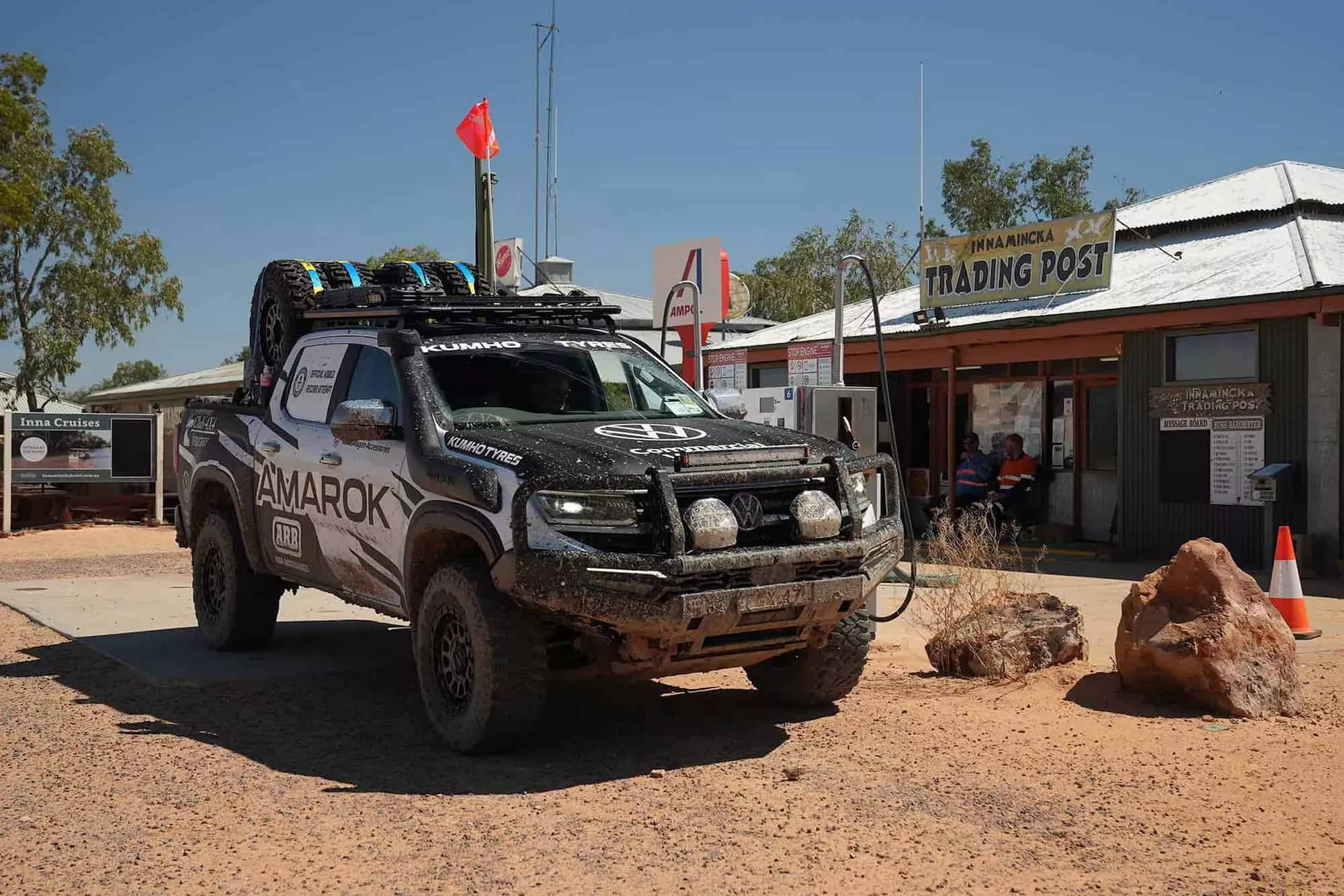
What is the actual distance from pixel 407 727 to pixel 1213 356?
1099 centimetres

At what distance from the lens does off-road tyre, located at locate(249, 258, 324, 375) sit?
8617mm

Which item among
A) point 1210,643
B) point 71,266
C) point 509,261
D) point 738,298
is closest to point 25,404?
point 71,266

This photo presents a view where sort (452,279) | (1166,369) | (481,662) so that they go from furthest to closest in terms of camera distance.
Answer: (1166,369), (452,279), (481,662)

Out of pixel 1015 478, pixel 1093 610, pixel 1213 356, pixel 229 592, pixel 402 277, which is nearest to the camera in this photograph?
pixel 229 592

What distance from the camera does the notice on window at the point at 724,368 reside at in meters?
17.2

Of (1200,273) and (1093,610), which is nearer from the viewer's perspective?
(1093,610)

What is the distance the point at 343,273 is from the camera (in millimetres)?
9070

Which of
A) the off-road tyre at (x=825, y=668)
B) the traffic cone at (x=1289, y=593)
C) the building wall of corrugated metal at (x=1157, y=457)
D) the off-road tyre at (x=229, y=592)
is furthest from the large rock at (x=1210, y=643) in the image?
the building wall of corrugated metal at (x=1157, y=457)

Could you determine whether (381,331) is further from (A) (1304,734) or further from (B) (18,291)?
(B) (18,291)

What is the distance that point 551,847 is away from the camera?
4742 mm

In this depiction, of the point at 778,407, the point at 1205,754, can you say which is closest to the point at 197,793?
the point at 1205,754

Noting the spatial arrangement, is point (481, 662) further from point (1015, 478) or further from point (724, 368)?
point (724, 368)

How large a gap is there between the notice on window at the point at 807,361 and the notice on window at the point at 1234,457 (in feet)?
14.9

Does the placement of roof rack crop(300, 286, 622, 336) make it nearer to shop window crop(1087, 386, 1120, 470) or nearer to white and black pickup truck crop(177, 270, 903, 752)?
white and black pickup truck crop(177, 270, 903, 752)
